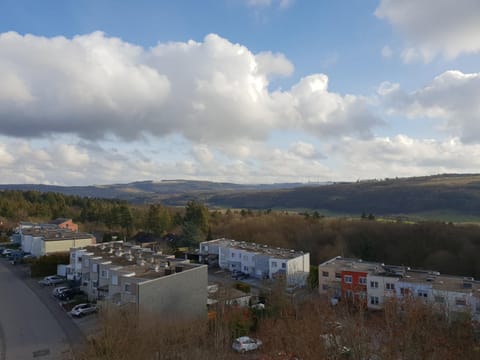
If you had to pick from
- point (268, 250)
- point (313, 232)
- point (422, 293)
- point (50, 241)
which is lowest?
point (422, 293)

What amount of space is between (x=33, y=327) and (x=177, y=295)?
24.7ft

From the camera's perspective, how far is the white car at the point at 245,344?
16.3 m

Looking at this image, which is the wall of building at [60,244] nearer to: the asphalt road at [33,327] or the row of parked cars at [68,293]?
the row of parked cars at [68,293]

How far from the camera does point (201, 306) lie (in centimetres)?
2061

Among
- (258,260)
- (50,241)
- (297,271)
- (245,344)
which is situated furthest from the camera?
(50,241)

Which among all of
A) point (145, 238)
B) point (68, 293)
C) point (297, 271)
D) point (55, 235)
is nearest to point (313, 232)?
point (297, 271)

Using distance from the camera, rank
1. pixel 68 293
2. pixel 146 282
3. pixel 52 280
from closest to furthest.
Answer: pixel 146 282 → pixel 68 293 → pixel 52 280

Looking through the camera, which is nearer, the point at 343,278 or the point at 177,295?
the point at 177,295

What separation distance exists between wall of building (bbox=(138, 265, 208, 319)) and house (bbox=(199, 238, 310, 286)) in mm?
8751

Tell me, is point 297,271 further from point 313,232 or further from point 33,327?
point 33,327

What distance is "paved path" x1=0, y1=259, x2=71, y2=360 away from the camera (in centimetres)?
1633

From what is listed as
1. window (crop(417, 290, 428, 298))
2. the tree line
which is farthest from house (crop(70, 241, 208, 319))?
the tree line

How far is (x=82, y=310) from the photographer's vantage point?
21.1 m

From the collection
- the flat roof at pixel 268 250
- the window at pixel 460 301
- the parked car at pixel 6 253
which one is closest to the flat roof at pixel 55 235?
the parked car at pixel 6 253
